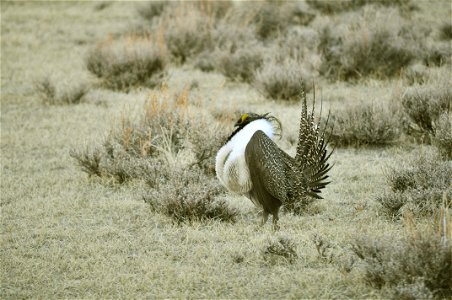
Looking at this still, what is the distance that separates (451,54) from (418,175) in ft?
20.6

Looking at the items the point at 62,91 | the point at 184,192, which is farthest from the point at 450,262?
the point at 62,91

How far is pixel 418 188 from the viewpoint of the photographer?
18.5 feet

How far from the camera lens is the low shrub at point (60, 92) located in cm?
1050

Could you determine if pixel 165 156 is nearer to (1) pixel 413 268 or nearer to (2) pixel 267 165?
(2) pixel 267 165

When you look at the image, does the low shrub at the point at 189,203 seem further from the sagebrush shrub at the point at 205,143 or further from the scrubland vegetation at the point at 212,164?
the sagebrush shrub at the point at 205,143

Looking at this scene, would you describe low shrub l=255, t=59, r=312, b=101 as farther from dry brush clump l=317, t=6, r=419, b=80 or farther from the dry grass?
the dry grass

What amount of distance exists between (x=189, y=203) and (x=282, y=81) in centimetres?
496

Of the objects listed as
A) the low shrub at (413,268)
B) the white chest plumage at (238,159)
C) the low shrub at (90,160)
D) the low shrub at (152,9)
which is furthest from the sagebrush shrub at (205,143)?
the low shrub at (152,9)

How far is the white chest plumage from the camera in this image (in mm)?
5035

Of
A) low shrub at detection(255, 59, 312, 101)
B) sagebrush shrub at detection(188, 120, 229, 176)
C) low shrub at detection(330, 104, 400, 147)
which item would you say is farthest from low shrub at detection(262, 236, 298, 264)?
low shrub at detection(255, 59, 312, 101)

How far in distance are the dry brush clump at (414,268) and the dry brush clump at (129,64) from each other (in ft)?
25.6

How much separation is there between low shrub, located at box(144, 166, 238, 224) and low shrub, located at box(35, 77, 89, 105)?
5.04 meters

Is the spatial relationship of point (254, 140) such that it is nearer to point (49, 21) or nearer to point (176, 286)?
point (176, 286)

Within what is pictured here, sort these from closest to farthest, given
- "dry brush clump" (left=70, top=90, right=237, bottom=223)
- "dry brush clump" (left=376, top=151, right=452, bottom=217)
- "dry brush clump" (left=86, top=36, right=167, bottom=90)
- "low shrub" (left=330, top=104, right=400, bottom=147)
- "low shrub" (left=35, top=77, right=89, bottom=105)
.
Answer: "dry brush clump" (left=376, top=151, right=452, bottom=217), "dry brush clump" (left=70, top=90, right=237, bottom=223), "low shrub" (left=330, top=104, right=400, bottom=147), "low shrub" (left=35, top=77, right=89, bottom=105), "dry brush clump" (left=86, top=36, right=167, bottom=90)
